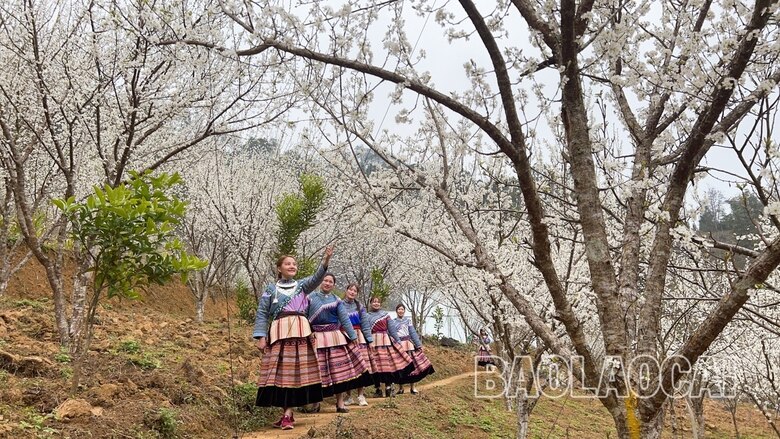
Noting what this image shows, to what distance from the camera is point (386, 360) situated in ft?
34.8

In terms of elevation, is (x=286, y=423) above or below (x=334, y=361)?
below

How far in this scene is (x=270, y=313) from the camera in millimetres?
6465

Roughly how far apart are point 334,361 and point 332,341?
0.26 metres

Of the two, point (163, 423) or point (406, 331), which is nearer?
point (163, 423)

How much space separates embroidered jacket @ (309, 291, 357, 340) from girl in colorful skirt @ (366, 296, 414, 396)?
2937 millimetres

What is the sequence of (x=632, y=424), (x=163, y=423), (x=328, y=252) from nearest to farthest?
(x=632, y=424) < (x=163, y=423) < (x=328, y=252)

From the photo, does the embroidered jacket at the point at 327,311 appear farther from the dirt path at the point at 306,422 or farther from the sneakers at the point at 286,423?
the sneakers at the point at 286,423

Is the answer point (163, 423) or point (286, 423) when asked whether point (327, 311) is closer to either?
point (286, 423)

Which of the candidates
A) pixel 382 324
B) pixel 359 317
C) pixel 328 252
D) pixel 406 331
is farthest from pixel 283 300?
pixel 406 331

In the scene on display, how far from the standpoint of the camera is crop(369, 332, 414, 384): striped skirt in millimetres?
10375

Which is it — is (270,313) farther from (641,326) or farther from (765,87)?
(765,87)

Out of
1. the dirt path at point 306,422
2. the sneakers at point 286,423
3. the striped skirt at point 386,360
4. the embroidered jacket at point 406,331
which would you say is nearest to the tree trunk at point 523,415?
the dirt path at point 306,422

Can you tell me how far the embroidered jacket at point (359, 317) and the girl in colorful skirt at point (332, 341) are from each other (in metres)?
1.08

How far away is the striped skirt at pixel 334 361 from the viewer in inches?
280
